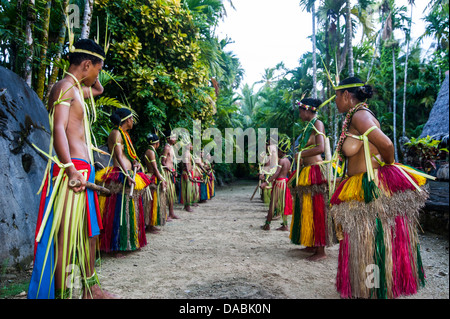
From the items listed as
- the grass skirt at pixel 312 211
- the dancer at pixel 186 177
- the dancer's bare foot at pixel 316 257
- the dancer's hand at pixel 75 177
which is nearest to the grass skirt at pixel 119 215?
the dancer's hand at pixel 75 177

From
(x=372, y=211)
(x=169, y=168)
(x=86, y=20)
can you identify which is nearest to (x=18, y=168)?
(x=86, y=20)

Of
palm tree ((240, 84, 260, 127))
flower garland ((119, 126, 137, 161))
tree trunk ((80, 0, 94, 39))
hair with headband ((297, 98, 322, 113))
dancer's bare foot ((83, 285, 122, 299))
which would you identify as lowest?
dancer's bare foot ((83, 285, 122, 299))

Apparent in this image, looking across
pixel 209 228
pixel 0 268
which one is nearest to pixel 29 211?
pixel 0 268

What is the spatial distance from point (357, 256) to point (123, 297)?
1870 millimetres

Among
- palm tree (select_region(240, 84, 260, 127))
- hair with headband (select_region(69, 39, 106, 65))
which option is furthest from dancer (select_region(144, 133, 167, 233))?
palm tree (select_region(240, 84, 260, 127))

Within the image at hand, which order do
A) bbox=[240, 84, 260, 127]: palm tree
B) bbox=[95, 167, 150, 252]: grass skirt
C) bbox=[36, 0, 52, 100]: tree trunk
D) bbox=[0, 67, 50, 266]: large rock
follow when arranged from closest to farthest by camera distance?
bbox=[0, 67, 50, 266]: large rock → bbox=[95, 167, 150, 252]: grass skirt → bbox=[36, 0, 52, 100]: tree trunk → bbox=[240, 84, 260, 127]: palm tree

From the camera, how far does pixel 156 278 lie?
2711 mm

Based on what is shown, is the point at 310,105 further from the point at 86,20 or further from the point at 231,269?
the point at 86,20

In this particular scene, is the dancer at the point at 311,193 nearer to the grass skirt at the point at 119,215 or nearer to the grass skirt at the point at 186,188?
the grass skirt at the point at 119,215

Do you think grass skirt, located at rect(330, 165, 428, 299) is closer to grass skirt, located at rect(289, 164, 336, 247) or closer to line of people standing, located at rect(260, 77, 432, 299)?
line of people standing, located at rect(260, 77, 432, 299)

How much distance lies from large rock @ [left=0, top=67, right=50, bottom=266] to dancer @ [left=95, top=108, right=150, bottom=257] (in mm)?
783

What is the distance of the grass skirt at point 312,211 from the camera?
3268 mm

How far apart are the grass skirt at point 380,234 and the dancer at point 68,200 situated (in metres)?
1.90

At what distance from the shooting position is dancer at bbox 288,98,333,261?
10.8ft
